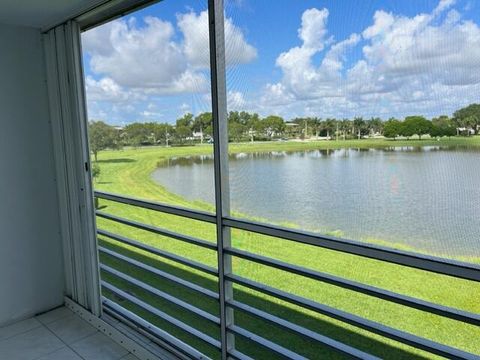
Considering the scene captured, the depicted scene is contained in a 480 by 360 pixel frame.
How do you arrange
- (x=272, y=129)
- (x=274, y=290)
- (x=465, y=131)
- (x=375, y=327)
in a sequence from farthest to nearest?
1. (x=274, y=290)
2. (x=272, y=129)
3. (x=375, y=327)
4. (x=465, y=131)

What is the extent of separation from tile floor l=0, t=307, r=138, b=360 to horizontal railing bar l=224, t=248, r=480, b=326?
3.81ft

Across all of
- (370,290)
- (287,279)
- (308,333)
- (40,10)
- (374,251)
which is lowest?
(308,333)

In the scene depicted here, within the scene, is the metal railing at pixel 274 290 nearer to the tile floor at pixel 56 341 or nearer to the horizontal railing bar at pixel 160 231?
→ the horizontal railing bar at pixel 160 231

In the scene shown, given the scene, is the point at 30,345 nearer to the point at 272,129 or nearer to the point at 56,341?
the point at 56,341

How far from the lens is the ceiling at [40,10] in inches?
82.0

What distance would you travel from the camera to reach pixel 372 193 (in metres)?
1.28

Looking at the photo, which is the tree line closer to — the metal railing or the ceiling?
the metal railing

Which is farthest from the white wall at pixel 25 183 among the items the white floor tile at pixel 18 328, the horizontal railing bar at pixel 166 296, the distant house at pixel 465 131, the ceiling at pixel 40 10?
the distant house at pixel 465 131

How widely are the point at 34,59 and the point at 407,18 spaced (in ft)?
8.44

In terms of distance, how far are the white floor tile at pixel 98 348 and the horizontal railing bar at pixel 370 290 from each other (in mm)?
1148

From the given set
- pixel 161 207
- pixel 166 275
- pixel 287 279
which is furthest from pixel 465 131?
pixel 166 275

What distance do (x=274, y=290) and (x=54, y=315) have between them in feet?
6.62

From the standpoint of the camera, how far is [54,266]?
288 centimetres

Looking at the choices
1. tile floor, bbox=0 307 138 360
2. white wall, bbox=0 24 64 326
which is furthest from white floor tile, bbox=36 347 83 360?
white wall, bbox=0 24 64 326
